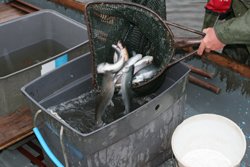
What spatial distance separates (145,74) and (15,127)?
847mm

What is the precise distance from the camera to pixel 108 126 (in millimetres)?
1543

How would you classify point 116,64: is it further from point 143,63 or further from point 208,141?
point 208,141

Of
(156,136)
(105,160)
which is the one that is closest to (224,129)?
(156,136)

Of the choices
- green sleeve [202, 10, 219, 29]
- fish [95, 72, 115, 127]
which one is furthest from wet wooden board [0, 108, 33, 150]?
green sleeve [202, 10, 219, 29]

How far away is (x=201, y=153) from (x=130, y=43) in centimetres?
76

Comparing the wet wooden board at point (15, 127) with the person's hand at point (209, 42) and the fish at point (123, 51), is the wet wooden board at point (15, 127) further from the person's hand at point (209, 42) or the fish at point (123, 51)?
the person's hand at point (209, 42)

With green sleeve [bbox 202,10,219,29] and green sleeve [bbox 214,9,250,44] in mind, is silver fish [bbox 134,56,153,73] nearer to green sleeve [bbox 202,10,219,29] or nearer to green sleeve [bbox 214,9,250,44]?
green sleeve [bbox 214,9,250,44]

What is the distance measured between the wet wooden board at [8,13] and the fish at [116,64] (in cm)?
147

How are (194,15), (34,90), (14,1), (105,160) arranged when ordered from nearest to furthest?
(105,160) < (34,90) < (14,1) < (194,15)

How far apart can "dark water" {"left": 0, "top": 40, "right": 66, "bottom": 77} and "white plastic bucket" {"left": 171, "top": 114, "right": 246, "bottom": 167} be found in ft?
4.36

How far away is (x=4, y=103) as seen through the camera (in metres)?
2.21

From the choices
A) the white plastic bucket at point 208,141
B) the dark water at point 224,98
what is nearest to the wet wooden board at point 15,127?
the white plastic bucket at point 208,141

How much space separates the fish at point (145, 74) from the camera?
6.33 ft

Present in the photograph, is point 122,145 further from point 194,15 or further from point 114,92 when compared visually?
point 194,15
